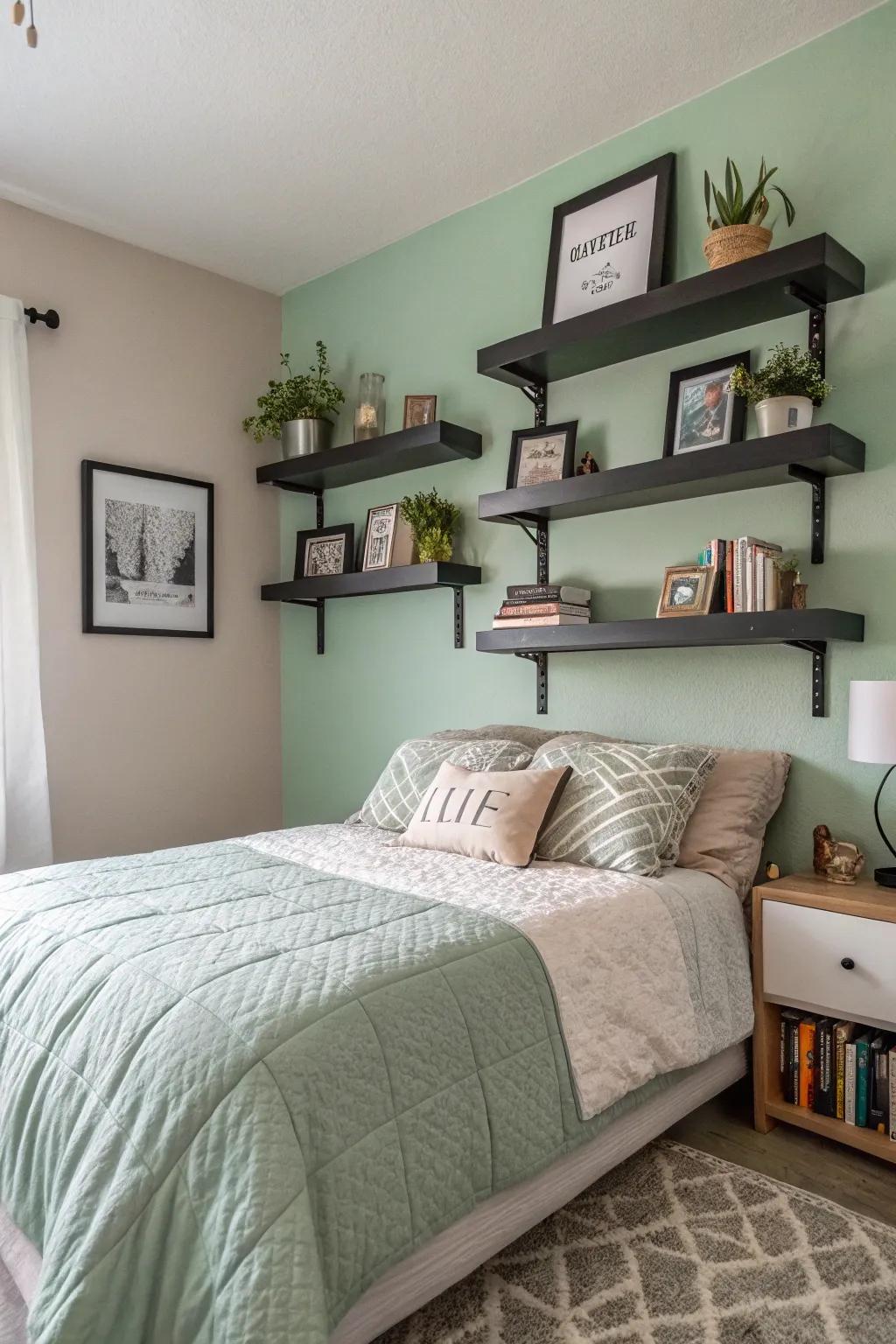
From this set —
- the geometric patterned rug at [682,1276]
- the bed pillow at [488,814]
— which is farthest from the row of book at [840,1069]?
the bed pillow at [488,814]

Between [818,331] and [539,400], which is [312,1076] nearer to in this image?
[818,331]

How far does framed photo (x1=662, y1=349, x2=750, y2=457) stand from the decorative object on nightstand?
81cm

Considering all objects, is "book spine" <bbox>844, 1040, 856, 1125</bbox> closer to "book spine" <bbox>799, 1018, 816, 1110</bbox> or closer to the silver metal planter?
"book spine" <bbox>799, 1018, 816, 1110</bbox>

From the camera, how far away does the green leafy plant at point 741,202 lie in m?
2.34

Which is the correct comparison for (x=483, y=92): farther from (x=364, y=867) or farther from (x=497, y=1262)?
(x=497, y=1262)

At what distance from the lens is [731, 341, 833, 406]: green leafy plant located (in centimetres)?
227

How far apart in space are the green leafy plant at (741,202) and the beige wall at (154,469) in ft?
6.83

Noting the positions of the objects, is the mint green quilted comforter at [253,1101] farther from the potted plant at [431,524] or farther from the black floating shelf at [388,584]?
the potted plant at [431,524]

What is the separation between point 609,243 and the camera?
9.14 feet

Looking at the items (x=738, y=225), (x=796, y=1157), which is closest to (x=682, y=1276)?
(x=796, y=1157)

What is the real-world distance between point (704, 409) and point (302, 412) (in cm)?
171

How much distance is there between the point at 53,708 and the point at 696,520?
2.28 m

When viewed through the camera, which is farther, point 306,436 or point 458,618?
point 306,436

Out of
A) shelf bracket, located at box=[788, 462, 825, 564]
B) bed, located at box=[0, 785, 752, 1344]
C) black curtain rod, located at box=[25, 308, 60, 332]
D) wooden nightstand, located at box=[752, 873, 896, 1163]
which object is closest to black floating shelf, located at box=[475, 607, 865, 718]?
shelf bracket, located at box=[788, 462, 825, 564]
